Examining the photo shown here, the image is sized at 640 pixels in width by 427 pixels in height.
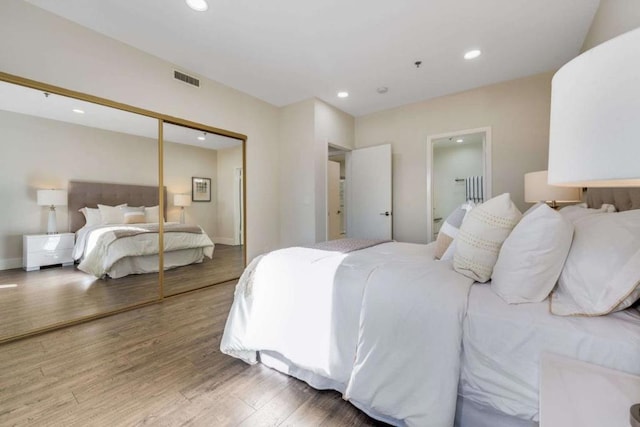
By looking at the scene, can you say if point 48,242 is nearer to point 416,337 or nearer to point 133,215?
point 133,215

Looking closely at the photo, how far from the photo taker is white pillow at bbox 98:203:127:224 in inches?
103

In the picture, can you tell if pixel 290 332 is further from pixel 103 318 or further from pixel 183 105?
pixel 183 105

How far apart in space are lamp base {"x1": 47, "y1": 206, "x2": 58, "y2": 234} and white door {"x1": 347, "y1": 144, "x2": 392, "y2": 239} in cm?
372

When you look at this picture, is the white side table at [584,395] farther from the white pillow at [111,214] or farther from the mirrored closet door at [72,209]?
the white pillow at [111,214]

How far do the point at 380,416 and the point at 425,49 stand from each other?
3143mm

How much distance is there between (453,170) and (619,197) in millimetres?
4584

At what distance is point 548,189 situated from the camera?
2.39 meters

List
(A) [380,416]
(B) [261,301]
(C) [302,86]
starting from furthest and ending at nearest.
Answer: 1. (C) [302,86]
2. (B) [261,301]
3. (A) [380,416]

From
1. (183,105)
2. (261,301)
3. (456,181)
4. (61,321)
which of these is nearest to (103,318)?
(61,321)

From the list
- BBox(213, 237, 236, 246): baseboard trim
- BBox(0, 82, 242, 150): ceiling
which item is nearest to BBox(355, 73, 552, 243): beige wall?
BBox(213, 237, 236, 246): baseboard trim

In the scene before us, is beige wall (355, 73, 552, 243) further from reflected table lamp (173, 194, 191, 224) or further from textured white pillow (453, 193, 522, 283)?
reflected table lamp (173, 194, 191, 224)

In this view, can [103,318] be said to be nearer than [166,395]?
No

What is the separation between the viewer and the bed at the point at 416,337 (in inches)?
36.8

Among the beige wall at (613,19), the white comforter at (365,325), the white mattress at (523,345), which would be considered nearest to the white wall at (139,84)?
the white comforter at (365,325)
